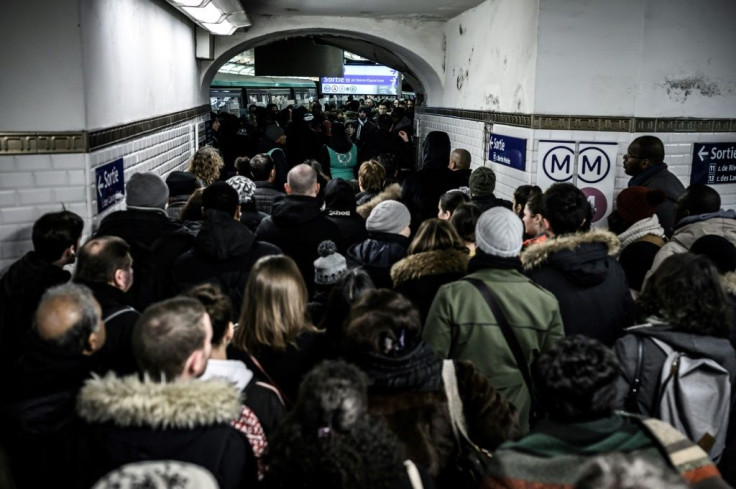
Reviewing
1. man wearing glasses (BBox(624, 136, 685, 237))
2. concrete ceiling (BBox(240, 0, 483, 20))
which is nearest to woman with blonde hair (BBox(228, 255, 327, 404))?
man wearing glasses (BBox(624, 136, 685, 237))

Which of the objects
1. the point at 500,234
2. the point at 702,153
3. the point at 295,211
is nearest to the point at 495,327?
the point at 500,234

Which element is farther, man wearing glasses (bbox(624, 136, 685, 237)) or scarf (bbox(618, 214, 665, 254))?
man wearing glasses (bbox(624, 136, 685, 237))

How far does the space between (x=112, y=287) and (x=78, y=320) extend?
64cm

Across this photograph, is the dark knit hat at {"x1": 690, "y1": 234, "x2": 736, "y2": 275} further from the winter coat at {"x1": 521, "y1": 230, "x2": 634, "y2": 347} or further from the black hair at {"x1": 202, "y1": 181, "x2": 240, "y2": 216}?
the black hair at {"x1": 202, "y1": 181, "x2": 240, "y2": 216}

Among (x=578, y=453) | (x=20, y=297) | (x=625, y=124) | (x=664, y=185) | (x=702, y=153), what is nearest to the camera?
(x=578, y=453)

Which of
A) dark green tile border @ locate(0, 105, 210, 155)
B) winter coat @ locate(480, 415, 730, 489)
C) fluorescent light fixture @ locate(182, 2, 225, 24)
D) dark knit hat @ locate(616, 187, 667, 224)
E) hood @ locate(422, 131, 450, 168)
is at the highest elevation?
fluorescent light fixture @ locate(182, 2, 225, 24)

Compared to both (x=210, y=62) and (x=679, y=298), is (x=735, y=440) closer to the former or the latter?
(x=679, y=298)

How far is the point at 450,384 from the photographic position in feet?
7.49

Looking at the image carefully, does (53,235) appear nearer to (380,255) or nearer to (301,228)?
(301,228)

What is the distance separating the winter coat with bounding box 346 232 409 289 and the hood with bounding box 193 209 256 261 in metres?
0.63

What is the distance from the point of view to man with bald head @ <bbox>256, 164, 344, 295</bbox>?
4.34 meters

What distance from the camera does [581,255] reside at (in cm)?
322

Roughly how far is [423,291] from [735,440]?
146cm

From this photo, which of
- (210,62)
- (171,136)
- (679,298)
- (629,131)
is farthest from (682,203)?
(210,62)
